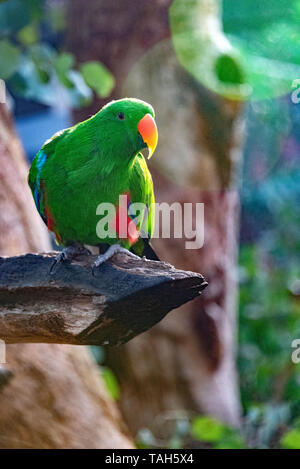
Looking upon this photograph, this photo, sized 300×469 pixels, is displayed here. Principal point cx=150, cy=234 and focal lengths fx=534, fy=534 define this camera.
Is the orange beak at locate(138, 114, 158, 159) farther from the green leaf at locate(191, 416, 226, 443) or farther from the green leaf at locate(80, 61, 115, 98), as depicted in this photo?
the green leaf at locate(191, 416, 226, 443)

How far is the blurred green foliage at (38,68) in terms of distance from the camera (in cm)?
99

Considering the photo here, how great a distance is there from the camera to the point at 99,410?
108 centimetres

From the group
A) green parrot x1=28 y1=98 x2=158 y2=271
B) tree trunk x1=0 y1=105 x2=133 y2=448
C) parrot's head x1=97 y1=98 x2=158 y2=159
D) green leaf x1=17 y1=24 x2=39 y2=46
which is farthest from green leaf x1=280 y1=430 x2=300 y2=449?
green leaf x1=17 y1=24 x2=39 y2=46

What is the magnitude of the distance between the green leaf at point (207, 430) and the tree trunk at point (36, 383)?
0.16 meters

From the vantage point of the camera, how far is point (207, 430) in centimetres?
112

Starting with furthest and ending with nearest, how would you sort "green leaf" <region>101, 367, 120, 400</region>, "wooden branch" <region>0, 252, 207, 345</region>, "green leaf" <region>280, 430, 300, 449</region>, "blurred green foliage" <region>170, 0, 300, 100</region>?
1. "green leaf" <region>101, 367, 120, 400</region>
2. "green leaf" <region>280, 430, 300, 449</region>
3. "blurred green foliage" <region>170, 0, 300, 100</region>
4. "wooden branch" <region>0, 252, 207, 345</region>

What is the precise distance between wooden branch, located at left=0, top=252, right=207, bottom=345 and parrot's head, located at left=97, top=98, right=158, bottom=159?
121 mm

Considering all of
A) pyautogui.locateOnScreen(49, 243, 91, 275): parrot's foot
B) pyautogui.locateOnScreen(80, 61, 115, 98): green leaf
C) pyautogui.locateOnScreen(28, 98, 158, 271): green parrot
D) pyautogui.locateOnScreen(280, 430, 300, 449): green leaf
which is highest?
pyautogui.locateOnScreen(80, 61, 115, 98): green leaf

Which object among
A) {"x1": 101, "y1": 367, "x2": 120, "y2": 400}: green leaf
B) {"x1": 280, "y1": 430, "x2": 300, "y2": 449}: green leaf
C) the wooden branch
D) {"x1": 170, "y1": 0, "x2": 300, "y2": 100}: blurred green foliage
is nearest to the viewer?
the wooden branch

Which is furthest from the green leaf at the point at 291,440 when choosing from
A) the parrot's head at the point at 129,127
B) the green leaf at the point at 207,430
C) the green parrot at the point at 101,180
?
the parrot's head at the point at 129,127

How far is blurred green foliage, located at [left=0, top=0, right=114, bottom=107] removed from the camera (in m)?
0.99

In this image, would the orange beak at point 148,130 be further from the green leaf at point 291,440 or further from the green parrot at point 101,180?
the green leaf at point 291,440

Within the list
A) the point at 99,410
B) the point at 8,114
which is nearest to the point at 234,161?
the point at 8,114
